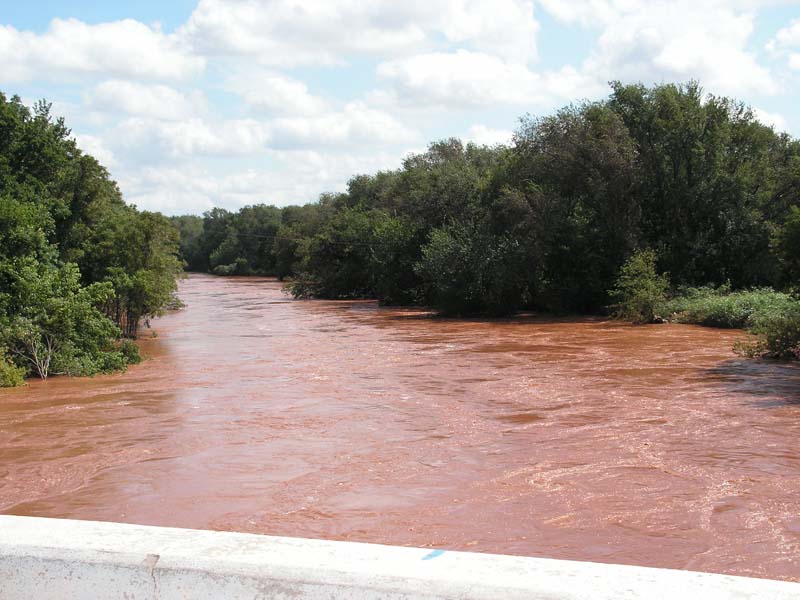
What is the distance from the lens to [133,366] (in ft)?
74.3

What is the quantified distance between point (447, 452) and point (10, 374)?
1133 centimetres

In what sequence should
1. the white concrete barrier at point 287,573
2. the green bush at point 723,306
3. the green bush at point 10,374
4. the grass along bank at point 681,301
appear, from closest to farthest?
the white concrete barrier at point 287,573, the green bush at point 10,374, the green bush at point 723,306, the grass along bank at point 681,301

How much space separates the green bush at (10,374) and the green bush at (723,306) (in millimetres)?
22274

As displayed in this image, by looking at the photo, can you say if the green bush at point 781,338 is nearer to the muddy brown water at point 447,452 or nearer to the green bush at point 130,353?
the muddy brown water at point 447,452

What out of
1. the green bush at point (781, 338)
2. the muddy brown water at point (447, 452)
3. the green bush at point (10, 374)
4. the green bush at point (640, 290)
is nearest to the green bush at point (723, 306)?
the green bush at point (640, 290)

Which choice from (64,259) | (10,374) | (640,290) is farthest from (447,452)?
(640,290)

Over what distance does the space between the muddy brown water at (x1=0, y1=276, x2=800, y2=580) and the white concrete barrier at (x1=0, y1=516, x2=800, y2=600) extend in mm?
5428

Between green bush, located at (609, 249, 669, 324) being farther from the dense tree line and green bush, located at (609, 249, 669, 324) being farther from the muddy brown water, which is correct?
the dense tree line

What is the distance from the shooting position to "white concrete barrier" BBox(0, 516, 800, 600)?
97.9 inches

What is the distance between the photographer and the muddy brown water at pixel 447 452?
8.62 meters

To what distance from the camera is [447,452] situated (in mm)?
12039

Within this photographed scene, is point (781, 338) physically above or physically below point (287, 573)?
below

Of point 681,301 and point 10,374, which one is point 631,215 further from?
point 10,374

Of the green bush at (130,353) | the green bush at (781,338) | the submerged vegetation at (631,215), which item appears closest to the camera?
the green bush at (781,338)
